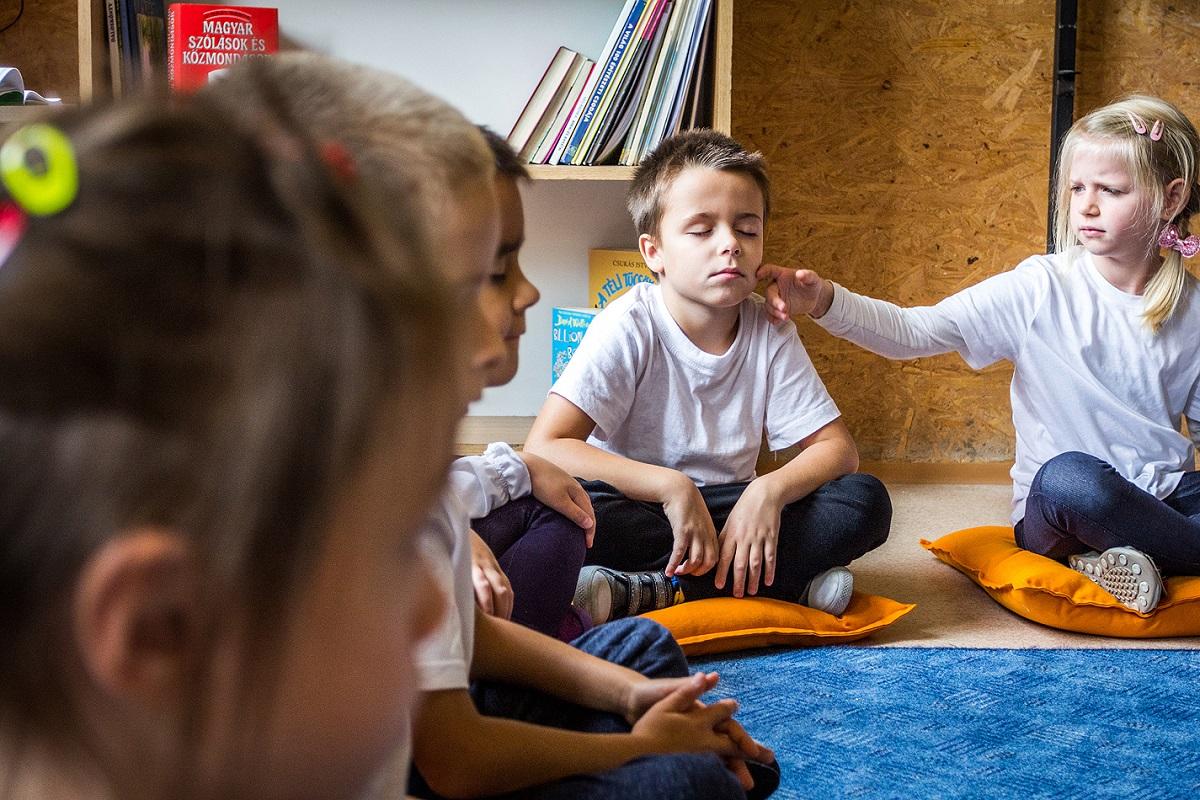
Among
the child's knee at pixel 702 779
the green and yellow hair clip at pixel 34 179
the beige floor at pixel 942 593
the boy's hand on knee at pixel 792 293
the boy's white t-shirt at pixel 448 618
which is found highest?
the green and yellow hair clip at pixel 34 179

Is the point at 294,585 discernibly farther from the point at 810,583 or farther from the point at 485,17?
the point at 485,17

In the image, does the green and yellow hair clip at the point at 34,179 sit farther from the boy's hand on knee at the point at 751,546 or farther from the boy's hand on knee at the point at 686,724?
the boy's hand on knee at the point at 751,546

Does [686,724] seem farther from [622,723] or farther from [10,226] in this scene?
[10,226]

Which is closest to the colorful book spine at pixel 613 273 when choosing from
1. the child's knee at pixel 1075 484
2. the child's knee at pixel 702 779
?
the child's knee at pixel 1075 484

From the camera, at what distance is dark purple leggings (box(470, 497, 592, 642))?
1223mm

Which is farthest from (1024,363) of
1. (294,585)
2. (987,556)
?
(294,585)

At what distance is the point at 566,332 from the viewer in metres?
2.08

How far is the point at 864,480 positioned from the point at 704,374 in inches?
10.7

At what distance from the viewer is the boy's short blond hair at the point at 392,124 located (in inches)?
22.6

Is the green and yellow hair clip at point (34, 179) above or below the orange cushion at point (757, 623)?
above

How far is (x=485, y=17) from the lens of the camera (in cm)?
211

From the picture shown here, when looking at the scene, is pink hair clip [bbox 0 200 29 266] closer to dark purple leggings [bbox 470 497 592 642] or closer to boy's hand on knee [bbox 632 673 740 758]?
boy's hand on knee [bbox 632 673 740 758]

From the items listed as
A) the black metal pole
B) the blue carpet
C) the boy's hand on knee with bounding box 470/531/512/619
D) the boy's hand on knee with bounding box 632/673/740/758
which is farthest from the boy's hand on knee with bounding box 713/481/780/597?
the black metal pole

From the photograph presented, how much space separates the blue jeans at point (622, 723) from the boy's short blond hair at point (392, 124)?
13.2 inches
